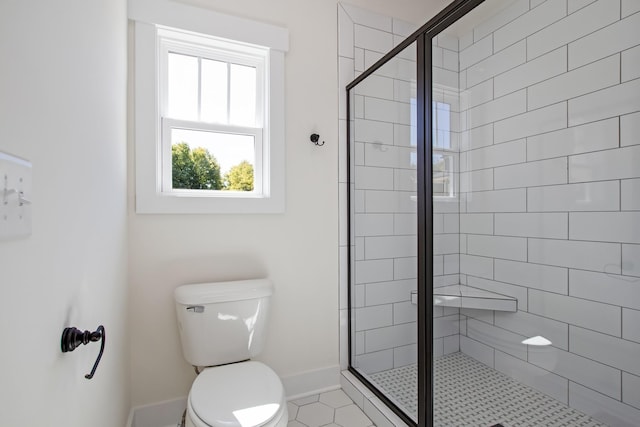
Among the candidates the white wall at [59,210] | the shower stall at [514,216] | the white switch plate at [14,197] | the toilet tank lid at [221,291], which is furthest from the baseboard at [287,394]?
the white switch plate at [14,197]

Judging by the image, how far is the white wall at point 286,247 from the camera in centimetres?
159

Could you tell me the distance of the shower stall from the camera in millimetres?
911

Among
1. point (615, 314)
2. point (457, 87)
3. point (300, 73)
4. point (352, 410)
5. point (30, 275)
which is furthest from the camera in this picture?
point (300, 73)

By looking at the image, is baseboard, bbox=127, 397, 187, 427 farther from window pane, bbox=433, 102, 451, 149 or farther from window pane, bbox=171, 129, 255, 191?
window pane, bbox=433, 102, 451, 149

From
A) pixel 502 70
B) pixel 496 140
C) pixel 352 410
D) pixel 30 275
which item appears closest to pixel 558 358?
pixel 496 140

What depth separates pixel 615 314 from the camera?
3.01 feet

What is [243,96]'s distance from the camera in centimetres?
186

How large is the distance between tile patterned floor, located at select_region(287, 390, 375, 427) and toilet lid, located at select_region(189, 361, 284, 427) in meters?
0.52

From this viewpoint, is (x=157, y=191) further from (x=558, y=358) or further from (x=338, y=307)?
(x=558, y=358)

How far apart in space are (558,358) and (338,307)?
3.87ft

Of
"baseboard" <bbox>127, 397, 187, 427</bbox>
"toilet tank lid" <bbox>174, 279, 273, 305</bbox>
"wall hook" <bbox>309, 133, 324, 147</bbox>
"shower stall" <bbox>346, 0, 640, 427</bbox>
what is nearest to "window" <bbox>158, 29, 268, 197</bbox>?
"wall hook" <bbox>309, 133, 324, 147</bbox>

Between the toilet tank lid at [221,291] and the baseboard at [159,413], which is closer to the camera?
the toilet tank lid at [221,291]

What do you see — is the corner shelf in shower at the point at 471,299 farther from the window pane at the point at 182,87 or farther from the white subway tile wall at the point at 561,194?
the window pane at the point at 182,87

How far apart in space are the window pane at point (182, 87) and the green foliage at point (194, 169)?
0.55 ft
